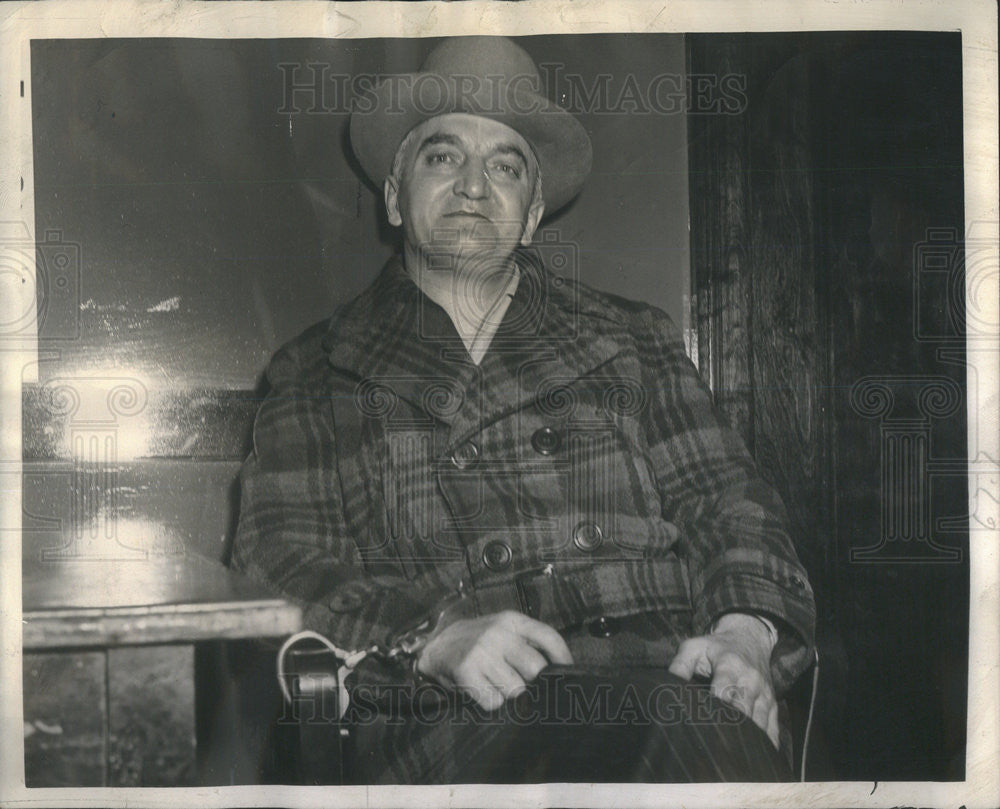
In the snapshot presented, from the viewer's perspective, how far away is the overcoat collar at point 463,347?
6.43 ft

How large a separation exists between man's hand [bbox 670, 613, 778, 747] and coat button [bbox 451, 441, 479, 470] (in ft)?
1.91

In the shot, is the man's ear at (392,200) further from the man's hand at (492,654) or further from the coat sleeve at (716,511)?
the man's hand at (492,654)

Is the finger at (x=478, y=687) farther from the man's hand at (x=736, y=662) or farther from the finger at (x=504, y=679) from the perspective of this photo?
the man's hand at (x=736, y=662)

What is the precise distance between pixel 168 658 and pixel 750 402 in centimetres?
135

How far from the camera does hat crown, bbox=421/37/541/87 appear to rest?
198 cm

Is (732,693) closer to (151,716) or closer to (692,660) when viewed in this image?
(692,660)

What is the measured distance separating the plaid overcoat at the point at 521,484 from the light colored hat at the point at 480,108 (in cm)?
21

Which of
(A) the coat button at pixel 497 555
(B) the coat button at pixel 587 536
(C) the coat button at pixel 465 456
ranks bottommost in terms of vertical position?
(A) the coat button at pixel 497 555

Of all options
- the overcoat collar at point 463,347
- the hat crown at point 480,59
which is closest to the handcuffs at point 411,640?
the overcoat collar at point 463,347

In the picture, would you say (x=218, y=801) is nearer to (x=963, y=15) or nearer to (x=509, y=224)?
(x=509, y=224)

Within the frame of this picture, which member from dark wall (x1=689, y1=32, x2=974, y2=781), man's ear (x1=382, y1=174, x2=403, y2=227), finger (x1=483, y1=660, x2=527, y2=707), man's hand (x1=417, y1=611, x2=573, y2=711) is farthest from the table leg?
dark wall (x1=689, y1=32, x2=974, y2=781)

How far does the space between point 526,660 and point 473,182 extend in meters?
1.00

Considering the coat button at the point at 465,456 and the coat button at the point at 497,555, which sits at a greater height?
the coat button at the point at 465,456

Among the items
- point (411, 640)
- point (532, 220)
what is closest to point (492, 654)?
point (411, 640)
